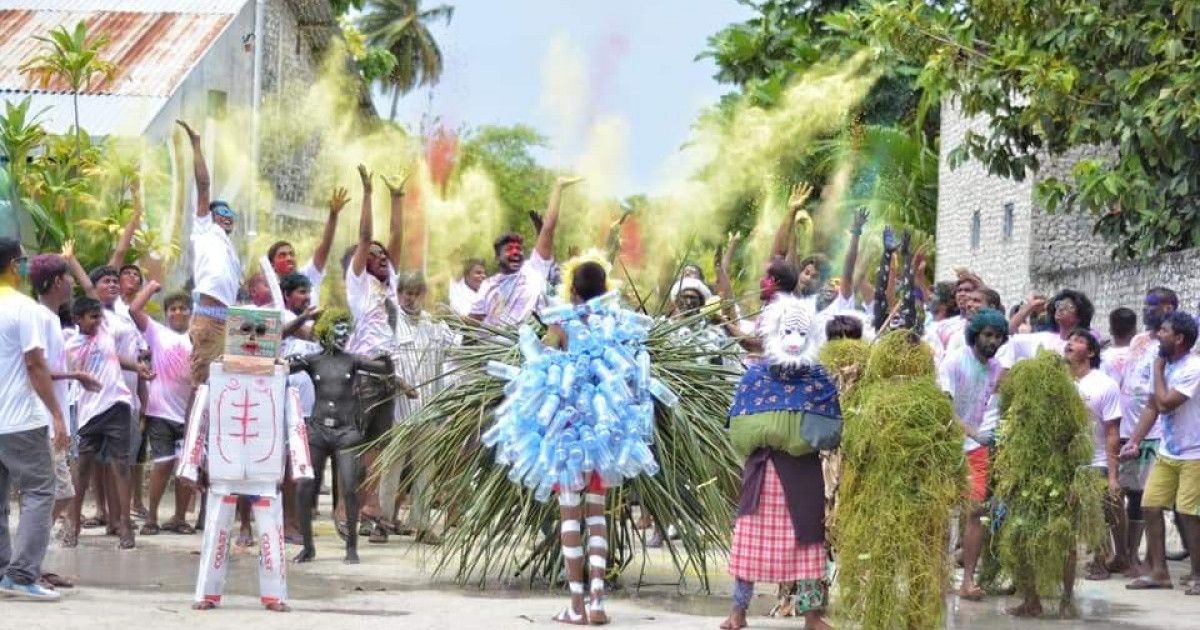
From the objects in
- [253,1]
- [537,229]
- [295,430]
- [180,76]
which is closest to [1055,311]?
[537,229]

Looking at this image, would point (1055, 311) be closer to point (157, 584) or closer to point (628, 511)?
point (628, 511)

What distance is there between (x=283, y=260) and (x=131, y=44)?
1589 cm

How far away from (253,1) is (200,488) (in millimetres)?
17558

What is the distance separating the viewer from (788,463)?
966 centimetres

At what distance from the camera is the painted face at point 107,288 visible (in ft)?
45.9

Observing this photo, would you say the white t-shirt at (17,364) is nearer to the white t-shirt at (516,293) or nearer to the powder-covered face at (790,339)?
the white t-shirt at (516,293)

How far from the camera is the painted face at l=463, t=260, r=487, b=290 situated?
602 inches

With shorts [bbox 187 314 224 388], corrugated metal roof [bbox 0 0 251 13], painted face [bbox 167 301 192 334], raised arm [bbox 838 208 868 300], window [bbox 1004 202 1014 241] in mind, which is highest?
corrugated metal roof [bbox 0 0 251 13]

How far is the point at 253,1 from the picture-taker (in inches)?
1203

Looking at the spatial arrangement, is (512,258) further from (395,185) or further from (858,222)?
(858,222)

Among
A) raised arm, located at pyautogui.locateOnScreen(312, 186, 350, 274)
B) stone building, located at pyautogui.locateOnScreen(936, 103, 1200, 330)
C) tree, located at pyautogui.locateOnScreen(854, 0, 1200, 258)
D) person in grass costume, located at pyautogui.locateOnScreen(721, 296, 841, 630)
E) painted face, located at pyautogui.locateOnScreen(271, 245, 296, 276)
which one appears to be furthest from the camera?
stone building, located at pyautogui.locateOnScreen(936, 103, 1200, 330)

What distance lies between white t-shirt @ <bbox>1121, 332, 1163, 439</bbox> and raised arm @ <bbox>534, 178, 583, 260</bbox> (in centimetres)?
402

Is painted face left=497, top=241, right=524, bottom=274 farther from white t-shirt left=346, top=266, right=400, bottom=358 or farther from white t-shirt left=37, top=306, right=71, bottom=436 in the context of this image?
white t-shirt left=37, top=306, right=71, bottom=436

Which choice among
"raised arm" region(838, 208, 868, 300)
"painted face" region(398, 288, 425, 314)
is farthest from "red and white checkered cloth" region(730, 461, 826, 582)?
"painted face" region(398, 288, 425, 314)
